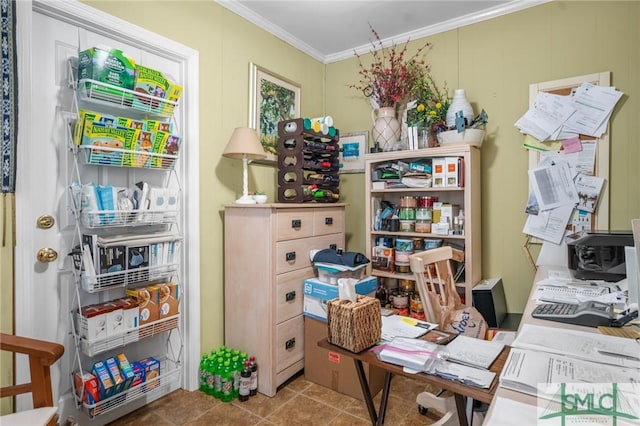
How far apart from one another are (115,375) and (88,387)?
120mm

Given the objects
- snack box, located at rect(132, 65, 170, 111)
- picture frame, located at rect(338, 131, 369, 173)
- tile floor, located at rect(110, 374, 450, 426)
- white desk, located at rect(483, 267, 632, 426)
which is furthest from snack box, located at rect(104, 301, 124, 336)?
picture frame, located at rect(338, 131, 369, 173)

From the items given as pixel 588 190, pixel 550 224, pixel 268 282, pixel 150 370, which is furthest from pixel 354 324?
pixel 588 190

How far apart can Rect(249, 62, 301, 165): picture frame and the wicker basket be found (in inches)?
63.8

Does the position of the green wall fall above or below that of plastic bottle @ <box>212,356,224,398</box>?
above

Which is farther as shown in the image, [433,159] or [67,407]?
[433,159]

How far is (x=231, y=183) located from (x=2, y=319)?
55.5 inches

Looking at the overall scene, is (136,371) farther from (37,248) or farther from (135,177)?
(135,177)

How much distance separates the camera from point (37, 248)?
1.69m

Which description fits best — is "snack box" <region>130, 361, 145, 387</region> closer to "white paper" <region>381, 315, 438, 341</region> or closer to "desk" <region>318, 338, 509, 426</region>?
"desk" <region>318, 338, 509, 426</region>

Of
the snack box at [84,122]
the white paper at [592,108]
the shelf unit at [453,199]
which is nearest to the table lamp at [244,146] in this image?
the snack box at [84,122]

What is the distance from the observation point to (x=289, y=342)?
90.8 inches

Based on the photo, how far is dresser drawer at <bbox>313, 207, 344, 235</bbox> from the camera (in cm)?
255

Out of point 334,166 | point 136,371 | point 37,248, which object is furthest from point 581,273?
point 37,248

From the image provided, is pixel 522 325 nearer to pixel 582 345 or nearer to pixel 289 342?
pixel 582 345
